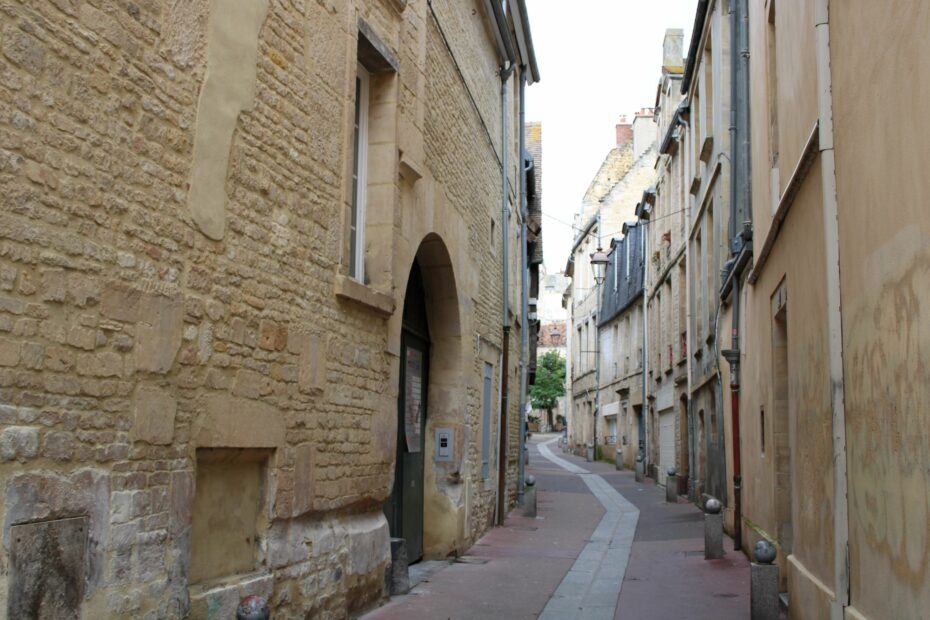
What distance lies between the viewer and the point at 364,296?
6668 millimetres

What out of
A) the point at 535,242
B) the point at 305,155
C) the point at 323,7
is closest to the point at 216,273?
the point at 305,155

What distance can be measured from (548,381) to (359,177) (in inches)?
2326

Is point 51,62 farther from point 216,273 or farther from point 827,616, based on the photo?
point 827,616

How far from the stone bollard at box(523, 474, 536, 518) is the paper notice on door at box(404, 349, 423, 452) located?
200 inches

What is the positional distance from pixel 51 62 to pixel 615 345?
29388 millimetres

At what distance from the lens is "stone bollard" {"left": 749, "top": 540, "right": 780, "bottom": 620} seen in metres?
5.86

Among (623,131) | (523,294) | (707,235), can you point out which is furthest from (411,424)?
(623,131)

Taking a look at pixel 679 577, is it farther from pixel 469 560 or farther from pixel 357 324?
pixel 357 324

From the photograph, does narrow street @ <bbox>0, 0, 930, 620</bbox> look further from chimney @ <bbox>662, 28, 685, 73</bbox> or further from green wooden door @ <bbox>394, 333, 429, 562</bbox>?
chimney @ <bbox>662, 28, 685, 73</bbox>

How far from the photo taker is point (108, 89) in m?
4.03

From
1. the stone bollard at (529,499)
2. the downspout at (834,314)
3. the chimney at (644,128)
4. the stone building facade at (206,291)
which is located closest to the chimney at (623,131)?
the chimney at (644,128)

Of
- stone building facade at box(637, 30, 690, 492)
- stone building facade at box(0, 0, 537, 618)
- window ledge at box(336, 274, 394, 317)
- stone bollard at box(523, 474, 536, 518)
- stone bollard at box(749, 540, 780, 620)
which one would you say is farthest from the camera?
stone building facade at box(637, 30, 690, 492)

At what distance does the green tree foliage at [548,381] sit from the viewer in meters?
65.1

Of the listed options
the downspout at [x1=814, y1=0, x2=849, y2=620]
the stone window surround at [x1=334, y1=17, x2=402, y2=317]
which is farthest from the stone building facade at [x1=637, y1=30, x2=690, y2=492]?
the downspout at [x1=814, y1=0, x2=849, y2=620]
